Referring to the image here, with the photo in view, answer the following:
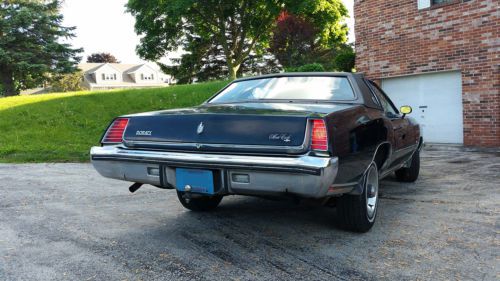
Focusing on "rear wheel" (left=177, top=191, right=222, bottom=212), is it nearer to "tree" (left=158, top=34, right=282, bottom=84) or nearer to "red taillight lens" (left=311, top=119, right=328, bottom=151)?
"red taillight lens" (left=311, top=119, right=328, bottom=151)

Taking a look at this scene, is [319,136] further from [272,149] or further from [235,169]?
[235,169]

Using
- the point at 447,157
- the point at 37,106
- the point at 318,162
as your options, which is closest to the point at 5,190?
the point at 318,162

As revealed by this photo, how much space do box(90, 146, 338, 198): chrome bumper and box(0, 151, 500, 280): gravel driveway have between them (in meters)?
0.53

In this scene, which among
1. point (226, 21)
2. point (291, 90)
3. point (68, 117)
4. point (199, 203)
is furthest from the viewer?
point (226, 21)

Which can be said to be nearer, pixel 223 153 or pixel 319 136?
pixel 319 136

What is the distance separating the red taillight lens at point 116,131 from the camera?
3.87 m

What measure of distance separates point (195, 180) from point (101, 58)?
73.8 m

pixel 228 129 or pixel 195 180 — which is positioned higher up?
pixel 228 129

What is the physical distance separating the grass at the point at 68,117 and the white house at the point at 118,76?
45985 mm

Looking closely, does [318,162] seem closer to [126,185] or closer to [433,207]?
[433,207]

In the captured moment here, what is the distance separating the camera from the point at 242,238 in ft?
12.5

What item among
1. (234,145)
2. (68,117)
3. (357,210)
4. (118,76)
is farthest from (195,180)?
(118,76)

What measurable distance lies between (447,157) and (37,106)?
13.3 metres

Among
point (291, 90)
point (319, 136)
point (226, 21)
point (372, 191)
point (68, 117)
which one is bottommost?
point (372, 191)
